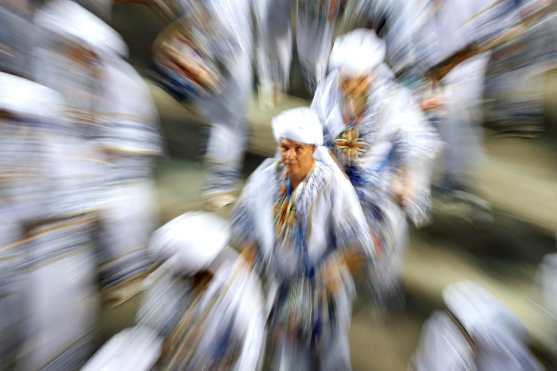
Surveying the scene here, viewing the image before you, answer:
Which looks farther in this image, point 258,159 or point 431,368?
point 258,159

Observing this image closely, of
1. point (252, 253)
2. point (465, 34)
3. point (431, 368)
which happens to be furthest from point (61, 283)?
point (465, 34)

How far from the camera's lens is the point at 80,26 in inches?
37.1

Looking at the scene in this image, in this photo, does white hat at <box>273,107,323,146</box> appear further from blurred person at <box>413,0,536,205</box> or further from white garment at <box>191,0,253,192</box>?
blurred person at <box>413,0,536,205</box>

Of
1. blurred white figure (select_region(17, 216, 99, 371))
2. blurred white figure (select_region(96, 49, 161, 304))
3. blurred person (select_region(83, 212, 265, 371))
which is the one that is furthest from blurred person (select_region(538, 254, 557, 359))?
blurred white figure (select_region(17, 216, 99, 371))

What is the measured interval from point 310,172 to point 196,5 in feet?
1.18

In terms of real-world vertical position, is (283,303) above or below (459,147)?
below

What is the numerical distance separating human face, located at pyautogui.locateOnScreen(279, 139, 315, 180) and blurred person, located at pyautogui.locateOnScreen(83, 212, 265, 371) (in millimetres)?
162

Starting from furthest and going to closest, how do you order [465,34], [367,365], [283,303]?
1. [283,303]
2. [367,365]
3. [465,34]

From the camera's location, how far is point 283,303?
35.5 inches

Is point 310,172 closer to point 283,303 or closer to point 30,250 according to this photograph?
point 283,303

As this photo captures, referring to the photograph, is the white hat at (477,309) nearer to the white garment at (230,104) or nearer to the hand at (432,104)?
the hand at (432,104)

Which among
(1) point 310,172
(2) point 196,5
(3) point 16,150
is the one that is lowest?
(1) point 310,172

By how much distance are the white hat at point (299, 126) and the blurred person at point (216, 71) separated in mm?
80

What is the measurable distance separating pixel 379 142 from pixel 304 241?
0.68 ft
